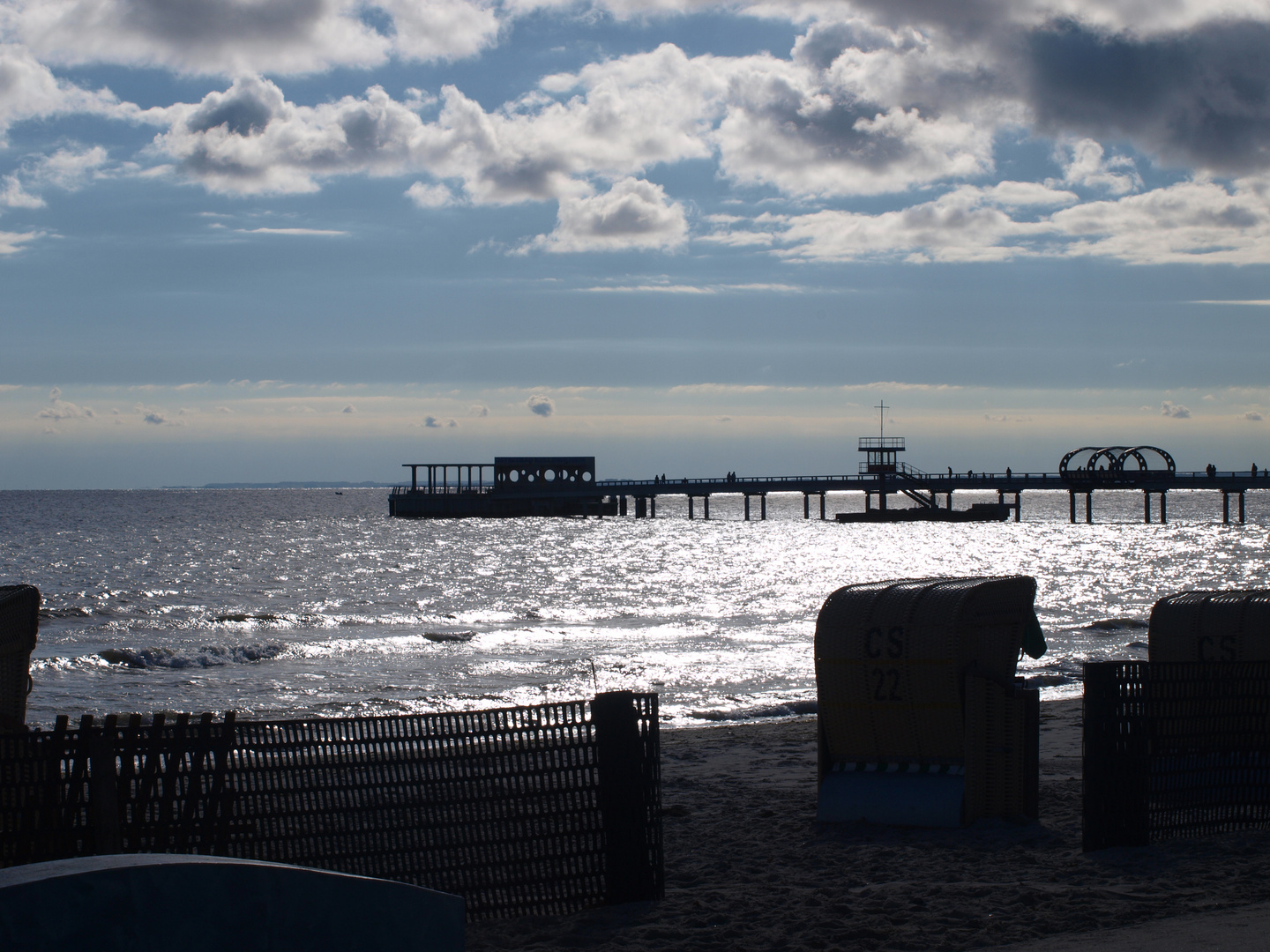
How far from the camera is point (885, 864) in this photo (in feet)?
24.1

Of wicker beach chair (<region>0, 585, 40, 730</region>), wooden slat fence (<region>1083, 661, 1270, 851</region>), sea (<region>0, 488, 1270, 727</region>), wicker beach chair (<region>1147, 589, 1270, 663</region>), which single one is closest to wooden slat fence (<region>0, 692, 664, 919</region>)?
wicker beach chair (<region>0, 585, 40, 730</region>)

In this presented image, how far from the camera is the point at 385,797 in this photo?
584 cm

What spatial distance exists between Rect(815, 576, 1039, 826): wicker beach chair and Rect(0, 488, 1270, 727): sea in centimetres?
793

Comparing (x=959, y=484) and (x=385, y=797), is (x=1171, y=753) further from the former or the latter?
(x=959, y=484)

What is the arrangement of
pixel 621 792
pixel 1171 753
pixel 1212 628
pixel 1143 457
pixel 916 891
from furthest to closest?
pixel 1143 457 < pixel 1212 628 < pixel 1171 753 < pixel 916 891 < pixel 621 792

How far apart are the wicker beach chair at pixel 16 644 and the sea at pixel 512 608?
389 inches

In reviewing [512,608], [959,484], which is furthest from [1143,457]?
[512,608]

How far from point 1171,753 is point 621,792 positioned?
3.76 meters

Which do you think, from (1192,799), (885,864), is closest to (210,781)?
(885,864)

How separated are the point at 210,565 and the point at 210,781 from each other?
5792cm

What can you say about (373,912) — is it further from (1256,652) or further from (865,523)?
(865,523)

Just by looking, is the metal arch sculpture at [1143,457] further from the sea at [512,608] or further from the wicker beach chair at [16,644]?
the wicker beach chair at [16,644]

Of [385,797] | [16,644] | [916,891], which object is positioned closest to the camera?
[385,797]

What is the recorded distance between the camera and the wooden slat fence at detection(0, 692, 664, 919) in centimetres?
511
